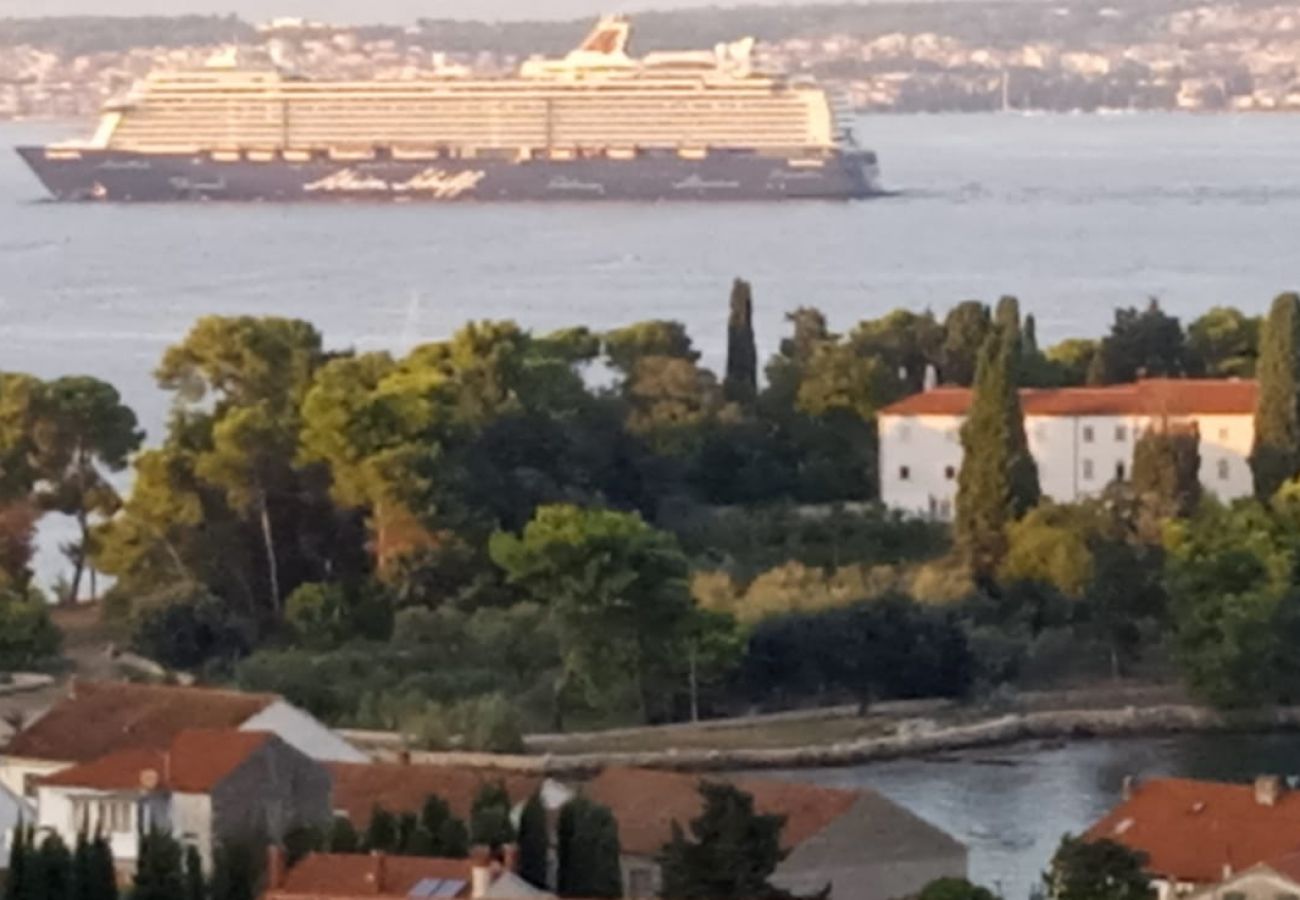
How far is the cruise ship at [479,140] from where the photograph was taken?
102125mm

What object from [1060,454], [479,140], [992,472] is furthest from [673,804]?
[479,140]

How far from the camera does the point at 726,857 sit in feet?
51.9

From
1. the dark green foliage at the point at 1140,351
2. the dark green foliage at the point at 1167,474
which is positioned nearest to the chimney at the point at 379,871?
the dark green foliage at the point at 1167,474

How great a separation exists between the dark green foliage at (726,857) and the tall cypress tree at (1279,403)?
56.7 feet

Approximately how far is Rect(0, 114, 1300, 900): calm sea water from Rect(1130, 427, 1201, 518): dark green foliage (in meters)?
5.33

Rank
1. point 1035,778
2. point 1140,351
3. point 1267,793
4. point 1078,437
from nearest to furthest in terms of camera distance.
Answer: point 1267,793 → point 1035,778 → point 1078,437 → point 1140,351

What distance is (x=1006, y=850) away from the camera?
21.5 meters

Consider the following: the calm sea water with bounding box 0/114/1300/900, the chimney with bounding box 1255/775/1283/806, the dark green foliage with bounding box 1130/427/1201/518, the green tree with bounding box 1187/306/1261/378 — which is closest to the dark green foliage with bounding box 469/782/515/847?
the chimney with bounding box 1255/775/1283/806

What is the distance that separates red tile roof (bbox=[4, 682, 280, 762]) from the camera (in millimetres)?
19688

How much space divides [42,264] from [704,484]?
49.3m

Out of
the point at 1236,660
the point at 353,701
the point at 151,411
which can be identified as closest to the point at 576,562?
the point at 353,701

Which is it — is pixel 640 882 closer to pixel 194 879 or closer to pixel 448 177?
pixel 194 879

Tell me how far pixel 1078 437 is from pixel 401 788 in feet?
55.3

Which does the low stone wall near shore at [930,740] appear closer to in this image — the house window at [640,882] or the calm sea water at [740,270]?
the calm sea water at [740,270]
